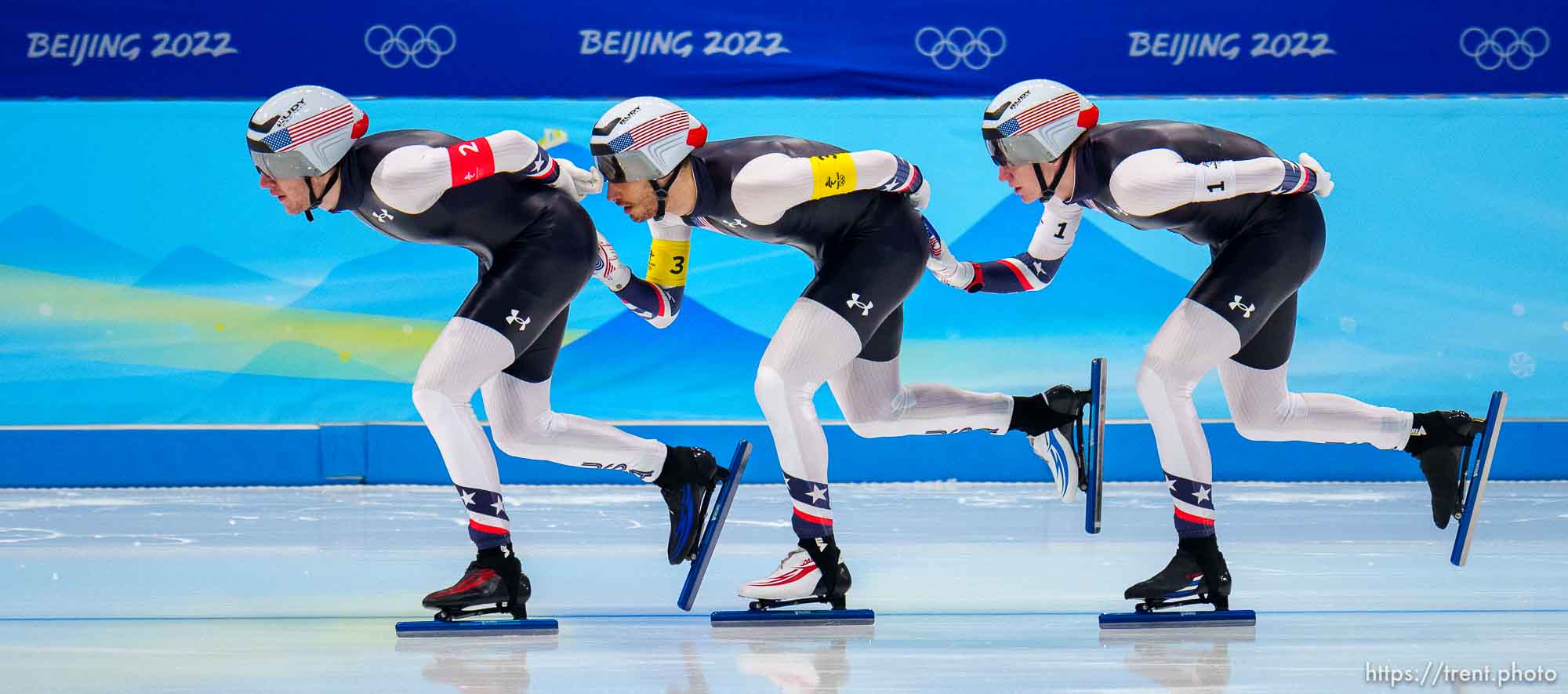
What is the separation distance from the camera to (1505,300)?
8.95m

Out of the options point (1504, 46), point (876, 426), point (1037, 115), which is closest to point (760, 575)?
point (876, 426)

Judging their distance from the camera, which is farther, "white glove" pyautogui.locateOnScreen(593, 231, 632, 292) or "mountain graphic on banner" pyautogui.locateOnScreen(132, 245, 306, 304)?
"mountain graphic on banner" pyautogui.locateOnScreen(132, 245, 306, 304)

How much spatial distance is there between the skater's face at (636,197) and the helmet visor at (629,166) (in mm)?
19

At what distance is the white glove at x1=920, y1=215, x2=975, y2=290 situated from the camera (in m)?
4.98

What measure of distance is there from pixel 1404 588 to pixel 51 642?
3.85 meters

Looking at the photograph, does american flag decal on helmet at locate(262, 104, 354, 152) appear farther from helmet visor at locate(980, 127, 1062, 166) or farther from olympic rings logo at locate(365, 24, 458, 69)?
olympic rings logo at locate(365, 24, 458, 69)

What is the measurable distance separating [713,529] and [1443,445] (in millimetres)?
2180

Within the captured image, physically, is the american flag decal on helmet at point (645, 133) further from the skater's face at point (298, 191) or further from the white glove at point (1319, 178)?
the white glove at point (1319, 178)

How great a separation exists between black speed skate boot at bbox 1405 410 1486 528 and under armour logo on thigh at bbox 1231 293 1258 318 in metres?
0.78

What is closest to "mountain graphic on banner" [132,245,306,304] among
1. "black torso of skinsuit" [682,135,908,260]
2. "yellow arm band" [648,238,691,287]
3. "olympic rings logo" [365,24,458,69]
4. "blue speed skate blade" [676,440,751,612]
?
"olympic rings logo" [365,24,458,69]

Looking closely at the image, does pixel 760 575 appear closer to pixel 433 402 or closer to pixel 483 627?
pixel 483 627

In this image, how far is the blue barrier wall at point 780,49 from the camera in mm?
8805

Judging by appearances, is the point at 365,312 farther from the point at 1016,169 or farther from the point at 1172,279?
the point at 1016,169

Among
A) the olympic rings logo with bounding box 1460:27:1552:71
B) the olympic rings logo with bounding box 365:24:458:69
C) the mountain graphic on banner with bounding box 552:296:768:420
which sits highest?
the olympic rings logo with bounding box 1460:27:1552:71
